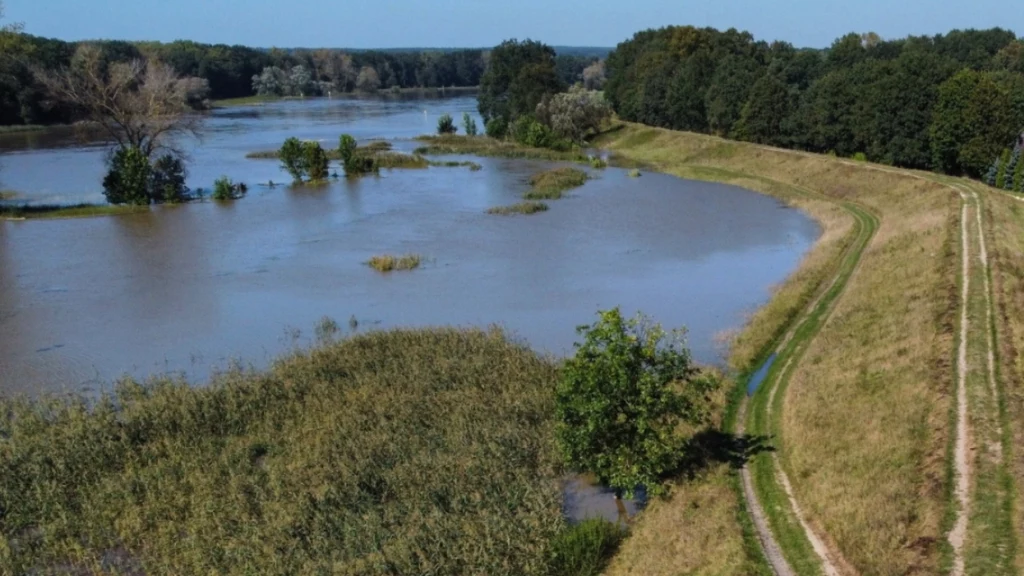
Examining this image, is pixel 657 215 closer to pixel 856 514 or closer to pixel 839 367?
pixel 839 367

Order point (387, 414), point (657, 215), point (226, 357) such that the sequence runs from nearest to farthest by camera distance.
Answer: point (387, 414), point (226, 357), point (657, 215)

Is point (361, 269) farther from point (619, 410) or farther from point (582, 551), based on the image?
point (582, 551)

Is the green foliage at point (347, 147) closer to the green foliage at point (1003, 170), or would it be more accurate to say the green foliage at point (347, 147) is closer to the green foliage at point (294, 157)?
the green foliage at point (294, 157)

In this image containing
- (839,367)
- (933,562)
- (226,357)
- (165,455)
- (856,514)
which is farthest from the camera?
(226,357)

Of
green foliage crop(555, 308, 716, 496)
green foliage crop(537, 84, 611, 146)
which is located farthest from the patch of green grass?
green foliage crop(555, 308, 716, 496)

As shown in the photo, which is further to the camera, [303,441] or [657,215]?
[657,215]

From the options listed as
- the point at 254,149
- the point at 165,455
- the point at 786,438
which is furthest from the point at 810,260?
the point at 254,149

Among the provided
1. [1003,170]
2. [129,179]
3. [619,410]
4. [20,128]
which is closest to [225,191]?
[129,179]

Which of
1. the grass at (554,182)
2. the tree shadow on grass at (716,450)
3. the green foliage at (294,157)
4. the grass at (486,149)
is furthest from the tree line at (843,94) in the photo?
the tree shadow on grass at (716,450)
